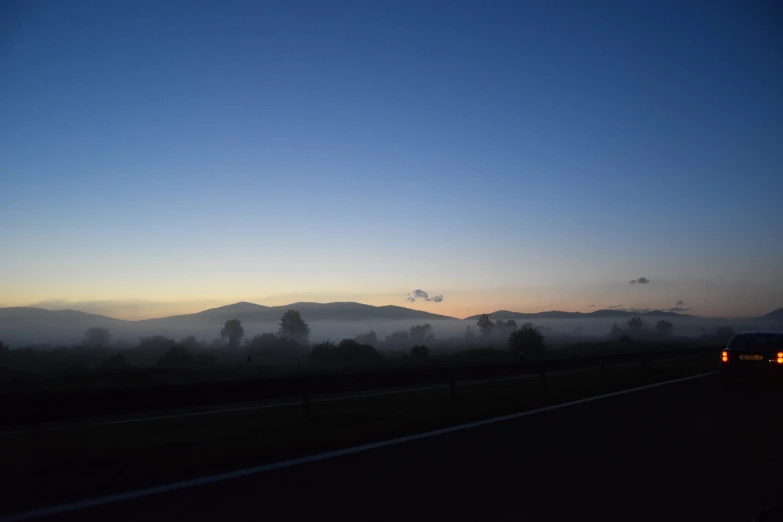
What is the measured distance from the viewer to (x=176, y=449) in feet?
30.3

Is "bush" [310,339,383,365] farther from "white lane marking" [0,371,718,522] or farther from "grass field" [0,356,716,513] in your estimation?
"white lane marking" [0,371,718,522]

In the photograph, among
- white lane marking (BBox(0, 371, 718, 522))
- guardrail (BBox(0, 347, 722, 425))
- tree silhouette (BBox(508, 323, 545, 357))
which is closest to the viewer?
white lane marking (BBox(0, 371, 718, 522))

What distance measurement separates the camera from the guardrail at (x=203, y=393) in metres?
9.17

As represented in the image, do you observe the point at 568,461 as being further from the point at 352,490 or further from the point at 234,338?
the point at 234,338

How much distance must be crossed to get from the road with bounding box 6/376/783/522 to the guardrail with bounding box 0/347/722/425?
379 cm

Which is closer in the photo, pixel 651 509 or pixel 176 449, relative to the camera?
pixel 651 509

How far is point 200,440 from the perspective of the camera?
1016cm

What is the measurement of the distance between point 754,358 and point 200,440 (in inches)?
563

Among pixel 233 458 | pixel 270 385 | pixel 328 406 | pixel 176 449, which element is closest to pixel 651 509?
pixel 233 458

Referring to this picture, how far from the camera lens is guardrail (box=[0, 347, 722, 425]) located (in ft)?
30.1

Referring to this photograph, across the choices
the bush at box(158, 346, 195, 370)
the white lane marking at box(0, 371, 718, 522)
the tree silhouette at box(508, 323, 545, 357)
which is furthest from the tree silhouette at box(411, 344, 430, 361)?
the white lane marking at box(0, 371, 718, 522)

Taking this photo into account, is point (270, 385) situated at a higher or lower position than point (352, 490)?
higher

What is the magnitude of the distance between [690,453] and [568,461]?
74.6 inches

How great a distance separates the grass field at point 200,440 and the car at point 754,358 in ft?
11.4
